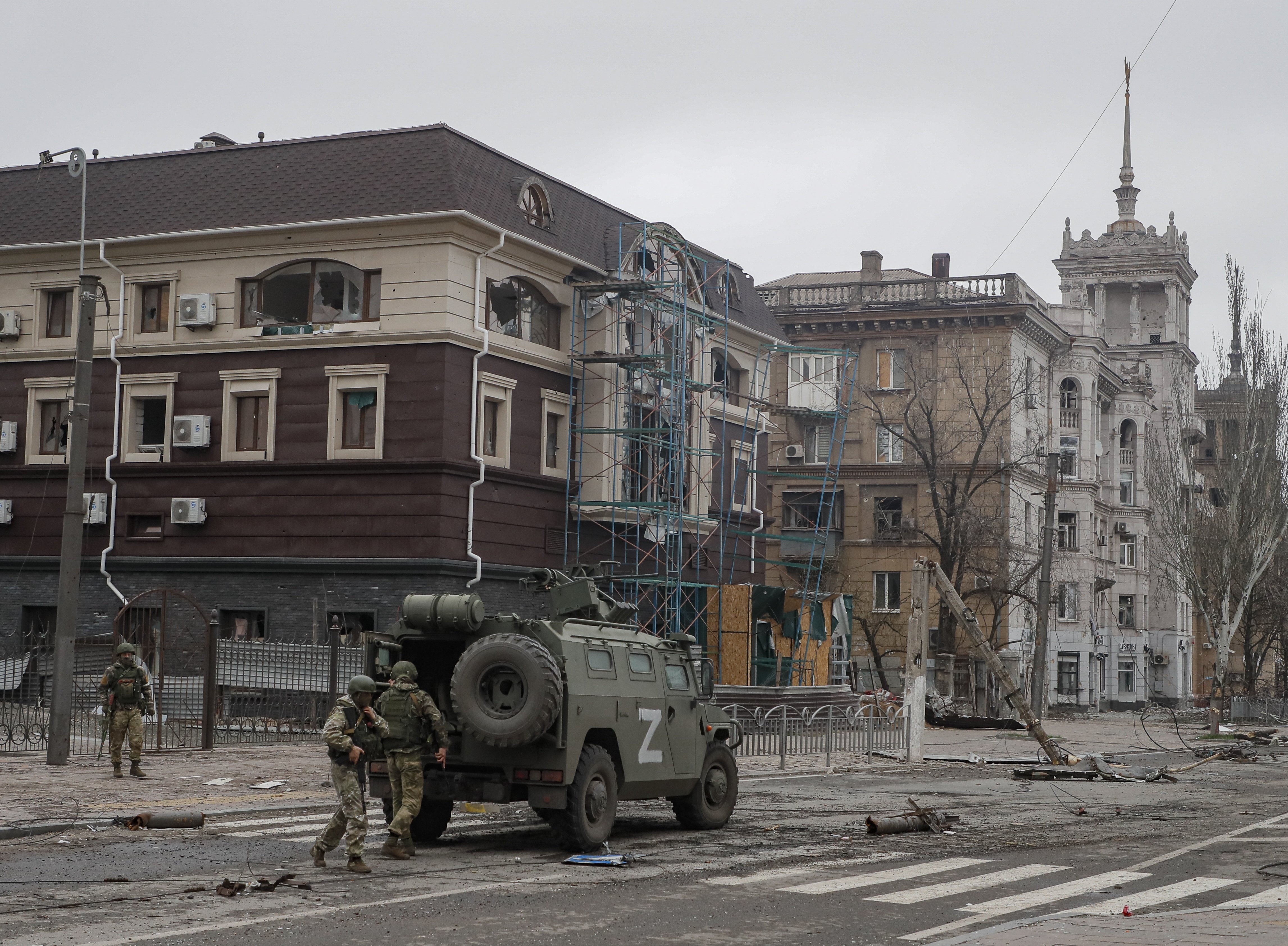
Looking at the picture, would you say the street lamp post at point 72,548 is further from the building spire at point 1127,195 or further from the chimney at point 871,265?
the building spire at point 1127,195

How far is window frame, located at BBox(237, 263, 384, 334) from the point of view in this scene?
3444cm

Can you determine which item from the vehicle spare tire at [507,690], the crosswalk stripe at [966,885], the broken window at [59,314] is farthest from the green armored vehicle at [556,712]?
the broken window at [59,314]

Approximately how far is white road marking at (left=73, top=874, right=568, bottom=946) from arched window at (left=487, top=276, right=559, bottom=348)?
24.2m

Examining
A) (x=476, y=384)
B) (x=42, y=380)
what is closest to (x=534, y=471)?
(x=476, y=384)

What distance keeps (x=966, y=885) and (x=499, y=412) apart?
2446cm

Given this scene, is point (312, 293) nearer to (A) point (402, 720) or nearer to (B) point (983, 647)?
(B) point (983, 647)

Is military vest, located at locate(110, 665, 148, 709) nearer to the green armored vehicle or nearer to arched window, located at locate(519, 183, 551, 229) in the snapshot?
the green armored vehicle

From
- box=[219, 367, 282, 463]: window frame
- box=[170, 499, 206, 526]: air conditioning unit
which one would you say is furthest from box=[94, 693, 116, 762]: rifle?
box=[219, 367, 282, 463]: window frame

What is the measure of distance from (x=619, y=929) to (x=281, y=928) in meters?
2.08

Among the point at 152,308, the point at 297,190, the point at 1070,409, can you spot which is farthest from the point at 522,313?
the point at 1070,409

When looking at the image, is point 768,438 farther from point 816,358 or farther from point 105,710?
point 105,710

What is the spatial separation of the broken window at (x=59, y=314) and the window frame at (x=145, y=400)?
2094 mm

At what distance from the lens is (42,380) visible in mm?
36875

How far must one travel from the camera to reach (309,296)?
1377 inches
